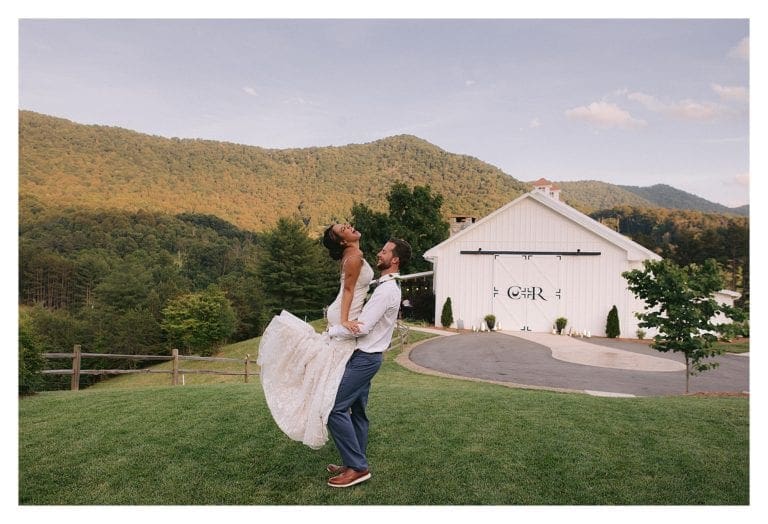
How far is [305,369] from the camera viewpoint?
3.37 m

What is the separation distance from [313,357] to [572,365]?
10.6 m

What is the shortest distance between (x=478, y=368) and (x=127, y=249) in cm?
4590

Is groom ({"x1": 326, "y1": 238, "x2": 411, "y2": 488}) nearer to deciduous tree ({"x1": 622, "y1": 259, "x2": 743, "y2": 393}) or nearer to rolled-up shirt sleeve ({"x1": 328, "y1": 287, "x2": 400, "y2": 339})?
rolled-up shirt sleeve ({"x1": 328, "y1": 287, "x2": 400, "y2": 339})

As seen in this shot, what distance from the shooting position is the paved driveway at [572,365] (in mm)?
10172

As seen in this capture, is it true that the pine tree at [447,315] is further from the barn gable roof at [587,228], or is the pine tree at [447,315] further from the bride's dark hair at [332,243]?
the bride's dark hair at [332,243]

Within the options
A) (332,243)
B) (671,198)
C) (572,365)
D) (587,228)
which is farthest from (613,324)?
(671,198)

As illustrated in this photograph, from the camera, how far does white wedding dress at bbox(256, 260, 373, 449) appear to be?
10.5 ft

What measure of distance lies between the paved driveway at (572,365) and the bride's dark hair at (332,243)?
25.2ft

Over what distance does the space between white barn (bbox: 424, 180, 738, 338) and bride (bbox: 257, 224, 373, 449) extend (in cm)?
1628

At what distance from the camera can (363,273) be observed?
10.6 feet

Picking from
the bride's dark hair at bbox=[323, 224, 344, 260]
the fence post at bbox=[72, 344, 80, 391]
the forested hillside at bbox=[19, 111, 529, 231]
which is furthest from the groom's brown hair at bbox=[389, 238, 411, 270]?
the forested hillside at bbox=[19, 111, 529, 231]
